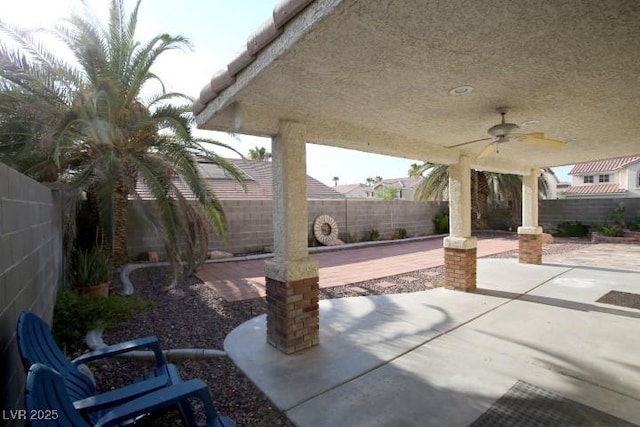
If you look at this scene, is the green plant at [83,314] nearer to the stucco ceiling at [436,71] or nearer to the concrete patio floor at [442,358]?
the concrete patio floor at [442,358]

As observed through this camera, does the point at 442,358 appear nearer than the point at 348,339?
Yes

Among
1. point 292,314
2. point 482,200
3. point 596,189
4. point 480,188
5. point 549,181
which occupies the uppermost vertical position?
point 549,181

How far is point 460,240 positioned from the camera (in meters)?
6.32

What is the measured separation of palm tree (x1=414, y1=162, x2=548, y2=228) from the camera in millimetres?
16656

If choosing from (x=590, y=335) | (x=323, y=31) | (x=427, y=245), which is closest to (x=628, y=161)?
(x=427, y=245)

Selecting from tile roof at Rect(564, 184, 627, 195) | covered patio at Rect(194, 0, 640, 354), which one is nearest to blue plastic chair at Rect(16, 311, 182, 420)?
covered patio at Rect(194, 0, 640, 354)

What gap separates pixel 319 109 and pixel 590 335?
438 cm

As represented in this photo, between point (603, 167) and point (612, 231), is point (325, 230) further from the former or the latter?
point (603, 167)

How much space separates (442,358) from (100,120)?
621 centimetres

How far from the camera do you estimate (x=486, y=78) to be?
9.78 feet

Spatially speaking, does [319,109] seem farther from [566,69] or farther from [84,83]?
[84,83]

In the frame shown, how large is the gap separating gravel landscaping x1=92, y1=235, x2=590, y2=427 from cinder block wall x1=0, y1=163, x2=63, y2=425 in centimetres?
102

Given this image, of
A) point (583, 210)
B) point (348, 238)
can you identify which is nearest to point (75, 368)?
point (348, 238)

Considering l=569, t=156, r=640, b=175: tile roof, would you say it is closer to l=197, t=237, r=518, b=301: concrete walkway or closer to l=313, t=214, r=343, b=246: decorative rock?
l=197, t=237, r=518, b=301: concrete walkway
